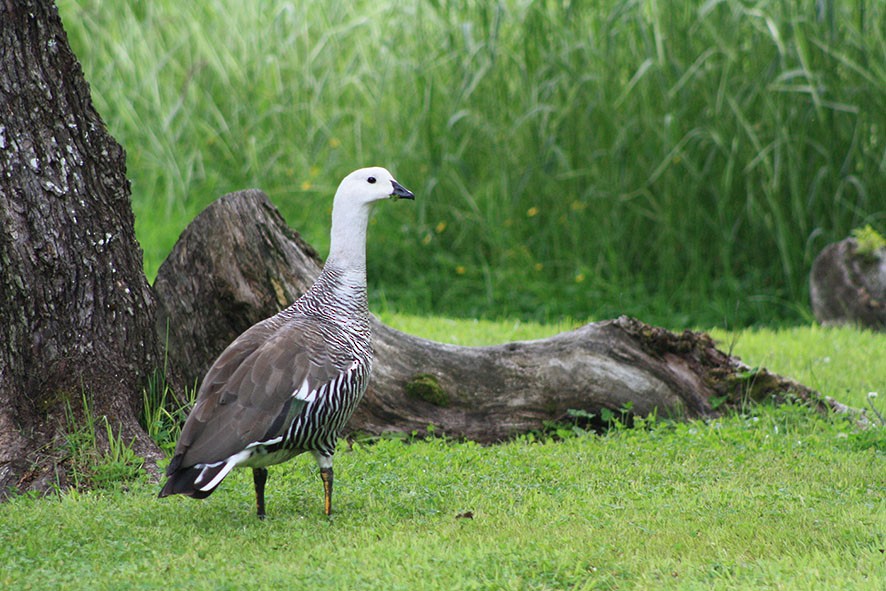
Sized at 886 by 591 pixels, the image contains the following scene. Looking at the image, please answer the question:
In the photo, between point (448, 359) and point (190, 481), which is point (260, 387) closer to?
point (190, 481)

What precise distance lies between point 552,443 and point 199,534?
2.35 m

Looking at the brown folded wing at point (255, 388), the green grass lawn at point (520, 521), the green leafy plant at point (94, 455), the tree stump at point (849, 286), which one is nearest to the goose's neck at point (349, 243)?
the brown folded wing at point (255, 388)

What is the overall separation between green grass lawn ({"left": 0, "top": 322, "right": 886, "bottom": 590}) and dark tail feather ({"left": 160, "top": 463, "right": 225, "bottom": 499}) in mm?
235

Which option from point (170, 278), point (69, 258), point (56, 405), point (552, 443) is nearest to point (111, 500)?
point (56, 405)

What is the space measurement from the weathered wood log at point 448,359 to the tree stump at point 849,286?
2917 mm

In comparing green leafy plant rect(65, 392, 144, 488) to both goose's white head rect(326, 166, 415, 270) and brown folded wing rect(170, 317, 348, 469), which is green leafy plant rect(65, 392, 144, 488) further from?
goose's white head rect(326, 166, 415, 270)

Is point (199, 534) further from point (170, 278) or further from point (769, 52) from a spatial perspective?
point (769, 52)

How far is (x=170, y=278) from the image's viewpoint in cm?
618

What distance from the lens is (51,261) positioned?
16.8 ft

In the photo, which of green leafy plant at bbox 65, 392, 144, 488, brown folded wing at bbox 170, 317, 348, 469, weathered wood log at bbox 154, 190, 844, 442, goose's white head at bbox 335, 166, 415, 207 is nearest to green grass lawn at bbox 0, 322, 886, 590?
green leafy plant at bbox 65, 392, 144, 488

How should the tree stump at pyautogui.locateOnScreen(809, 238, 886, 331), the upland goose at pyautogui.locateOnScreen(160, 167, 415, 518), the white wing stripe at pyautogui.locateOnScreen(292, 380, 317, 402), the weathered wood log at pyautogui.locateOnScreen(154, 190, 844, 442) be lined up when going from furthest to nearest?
1. the tree stump at pyautogui.locateOnScreen(809, 238, 886, 331)
2. the weathered wood log at pyautogui.locateOnScreen(154, 190, 844, 442)
3. the white wing stripe at pyautogui.locateOnScreen(292, 380, 317, 402)
4. the upland goose at pyautogui.locateOnScreen(160, 167, 415, 518)

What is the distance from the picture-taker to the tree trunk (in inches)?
199

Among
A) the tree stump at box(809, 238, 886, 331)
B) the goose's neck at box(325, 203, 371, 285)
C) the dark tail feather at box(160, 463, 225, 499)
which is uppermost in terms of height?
the goose's neck at box(325, 203, 371, 285)

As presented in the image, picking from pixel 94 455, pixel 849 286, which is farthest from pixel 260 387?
pixel 849 286
